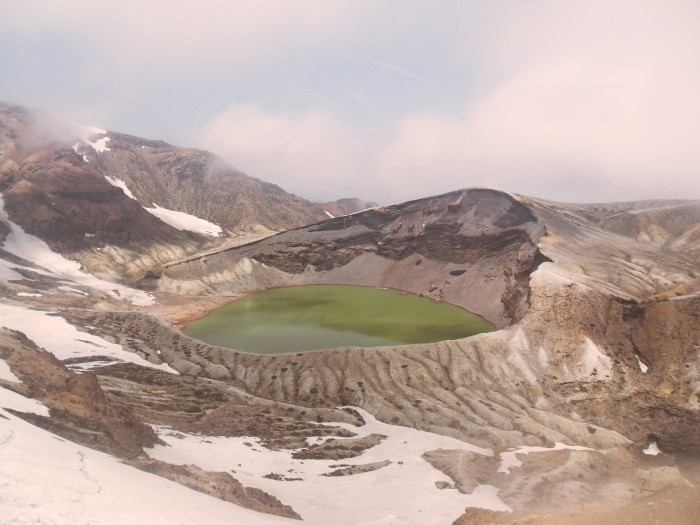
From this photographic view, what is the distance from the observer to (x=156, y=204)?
648 ft

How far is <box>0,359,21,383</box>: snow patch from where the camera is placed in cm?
2514

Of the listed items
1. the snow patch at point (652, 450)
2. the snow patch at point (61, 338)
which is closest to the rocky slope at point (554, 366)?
the snow patch at point (652, 450)

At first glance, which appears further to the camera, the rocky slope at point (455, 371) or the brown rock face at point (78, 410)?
the rocky slope at point (455, 371)

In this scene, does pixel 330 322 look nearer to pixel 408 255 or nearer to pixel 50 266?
pixel 408 255

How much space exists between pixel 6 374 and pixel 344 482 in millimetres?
22215

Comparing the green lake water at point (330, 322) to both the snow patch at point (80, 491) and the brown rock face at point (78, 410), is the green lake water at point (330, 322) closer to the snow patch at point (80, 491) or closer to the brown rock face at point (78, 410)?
the brown rock face at point (78, 410)

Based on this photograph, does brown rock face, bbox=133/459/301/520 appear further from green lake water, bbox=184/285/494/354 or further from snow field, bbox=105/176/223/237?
snow field, bbox=105/176/223/237

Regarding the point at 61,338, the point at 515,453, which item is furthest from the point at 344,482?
the point at 61,338

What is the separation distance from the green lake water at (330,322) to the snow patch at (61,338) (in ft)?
49.9

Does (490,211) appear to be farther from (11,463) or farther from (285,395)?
(11,463)

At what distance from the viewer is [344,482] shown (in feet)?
99.1

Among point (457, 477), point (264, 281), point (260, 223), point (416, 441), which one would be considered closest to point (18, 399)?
point (457, 477)

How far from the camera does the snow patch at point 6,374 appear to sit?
25144 millimetres

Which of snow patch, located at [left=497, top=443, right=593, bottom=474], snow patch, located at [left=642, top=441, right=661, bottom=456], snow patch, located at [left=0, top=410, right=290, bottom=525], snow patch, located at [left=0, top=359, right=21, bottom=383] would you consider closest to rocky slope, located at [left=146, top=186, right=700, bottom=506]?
snow patch, located at [left=642, top=441, right=661, bottom=456]
